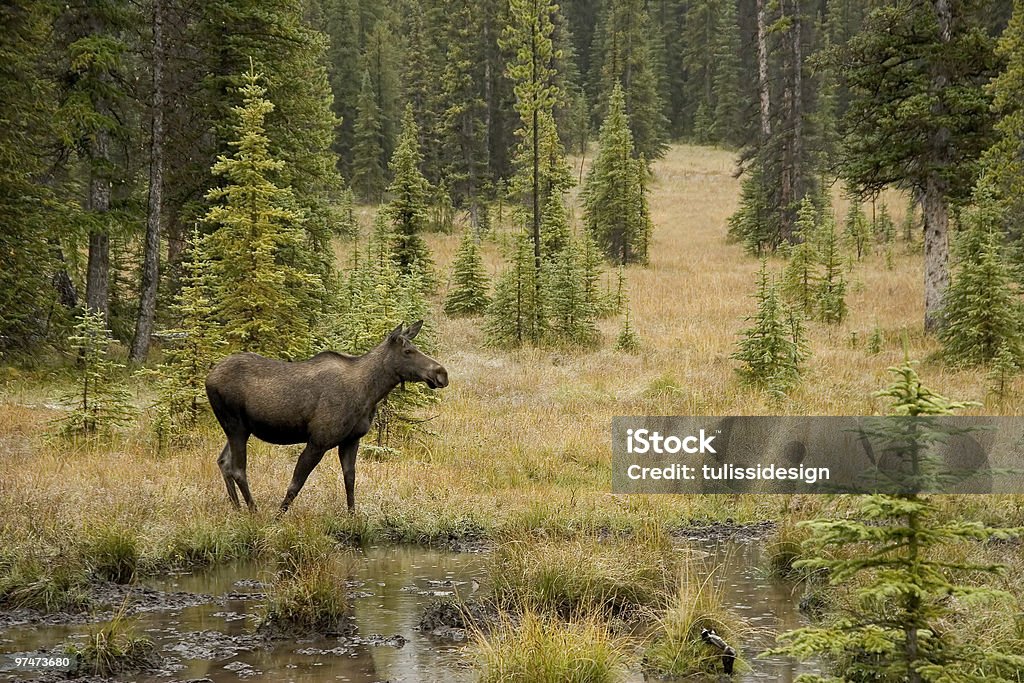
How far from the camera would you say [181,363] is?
15.8 meters

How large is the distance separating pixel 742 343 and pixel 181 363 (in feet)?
35.7

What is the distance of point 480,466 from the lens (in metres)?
14.5

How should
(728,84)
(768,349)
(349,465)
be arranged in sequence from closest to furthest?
1. (349,465)
2. (768,349)
3. (728,84)

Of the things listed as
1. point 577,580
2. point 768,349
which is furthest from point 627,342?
point 577,580

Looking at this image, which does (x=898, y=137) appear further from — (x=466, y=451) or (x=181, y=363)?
(x=181, y=363)

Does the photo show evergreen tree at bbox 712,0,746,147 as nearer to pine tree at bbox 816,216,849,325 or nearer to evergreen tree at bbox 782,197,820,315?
evergreen tree at bbox 782,197,820,315

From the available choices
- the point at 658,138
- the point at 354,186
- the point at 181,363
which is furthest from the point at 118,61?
the point at 658,138

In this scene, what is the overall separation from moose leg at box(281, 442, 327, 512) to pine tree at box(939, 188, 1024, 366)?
14.7 m

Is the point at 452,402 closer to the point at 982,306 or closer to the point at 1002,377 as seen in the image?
the point at 1002,377

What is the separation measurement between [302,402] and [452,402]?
26.4 ft

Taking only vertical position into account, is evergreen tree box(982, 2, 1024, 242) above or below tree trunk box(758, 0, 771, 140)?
below

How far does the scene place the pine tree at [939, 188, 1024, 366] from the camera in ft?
65.0

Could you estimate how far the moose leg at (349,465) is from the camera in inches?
456

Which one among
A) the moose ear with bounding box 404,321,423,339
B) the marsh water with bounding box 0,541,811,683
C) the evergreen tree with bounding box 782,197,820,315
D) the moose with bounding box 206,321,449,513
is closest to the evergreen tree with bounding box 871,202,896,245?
the evergreen tree with bounding box 782,197,820,315
